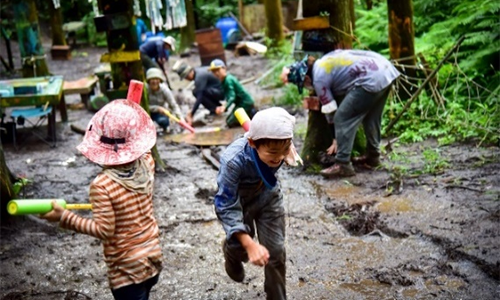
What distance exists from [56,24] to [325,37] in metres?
16.4

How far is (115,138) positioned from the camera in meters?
3.10

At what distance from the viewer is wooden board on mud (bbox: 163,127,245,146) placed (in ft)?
31.3

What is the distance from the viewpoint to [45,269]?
497 centimetres

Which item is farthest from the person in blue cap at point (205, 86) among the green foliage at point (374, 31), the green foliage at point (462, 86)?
the green foliage at point (462, 86)

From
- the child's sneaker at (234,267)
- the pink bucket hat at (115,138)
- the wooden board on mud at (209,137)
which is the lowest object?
the wooden board on mud at (209,137)

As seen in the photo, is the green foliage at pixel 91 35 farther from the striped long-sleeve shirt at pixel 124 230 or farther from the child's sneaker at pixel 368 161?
the striped long-sleeve shirt at pixel 124 230

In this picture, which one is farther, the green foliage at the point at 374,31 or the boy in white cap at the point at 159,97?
the green foliage at the point at 374,31

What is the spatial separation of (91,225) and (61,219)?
0.55 ft

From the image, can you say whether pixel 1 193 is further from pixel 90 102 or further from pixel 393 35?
pixel 90 102

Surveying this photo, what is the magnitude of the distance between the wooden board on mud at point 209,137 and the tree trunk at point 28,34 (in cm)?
645

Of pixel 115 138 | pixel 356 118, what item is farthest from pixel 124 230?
pixel 356 118

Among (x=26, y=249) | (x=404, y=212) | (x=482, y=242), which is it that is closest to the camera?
(x=482, y=242)

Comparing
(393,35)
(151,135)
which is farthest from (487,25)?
(151,135)

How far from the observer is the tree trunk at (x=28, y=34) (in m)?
14.7
